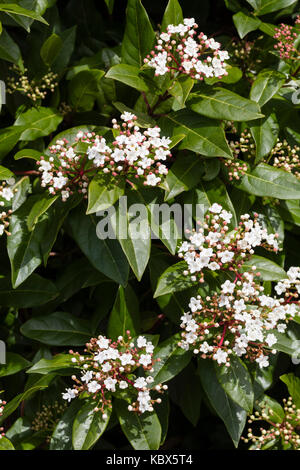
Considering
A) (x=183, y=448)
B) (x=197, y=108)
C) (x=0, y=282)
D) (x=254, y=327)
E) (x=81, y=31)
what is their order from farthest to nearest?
(x=183, y=448), (x=81, y=31), (x=0, y=282), (x=197, y=108), (x=254, y=327)

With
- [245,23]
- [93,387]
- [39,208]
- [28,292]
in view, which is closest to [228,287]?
[93,387]

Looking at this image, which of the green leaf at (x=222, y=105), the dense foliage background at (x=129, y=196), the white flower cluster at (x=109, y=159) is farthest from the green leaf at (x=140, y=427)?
the green leaf at (x=222, y=105)

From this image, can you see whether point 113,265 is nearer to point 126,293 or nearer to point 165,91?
point 126,293

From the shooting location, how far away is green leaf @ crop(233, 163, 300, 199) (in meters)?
2.97

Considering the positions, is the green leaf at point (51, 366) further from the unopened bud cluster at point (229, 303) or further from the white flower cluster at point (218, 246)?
the white flower cluster at point (218, 246)

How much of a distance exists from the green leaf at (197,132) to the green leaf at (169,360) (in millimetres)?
1079

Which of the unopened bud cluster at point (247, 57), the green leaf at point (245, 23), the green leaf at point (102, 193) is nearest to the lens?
the green leaf at point (102, 193)

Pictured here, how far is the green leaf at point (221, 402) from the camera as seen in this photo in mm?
3002

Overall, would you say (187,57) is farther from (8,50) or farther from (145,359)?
(145,359)

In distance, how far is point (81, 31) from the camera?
12.8 feet

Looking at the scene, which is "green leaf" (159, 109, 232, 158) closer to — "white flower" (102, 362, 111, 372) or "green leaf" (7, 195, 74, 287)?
"green leaf" (7, 195, 74, 287)

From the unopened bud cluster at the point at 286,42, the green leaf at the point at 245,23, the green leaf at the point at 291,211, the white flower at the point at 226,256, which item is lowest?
the green leaf at the point at 291,211
